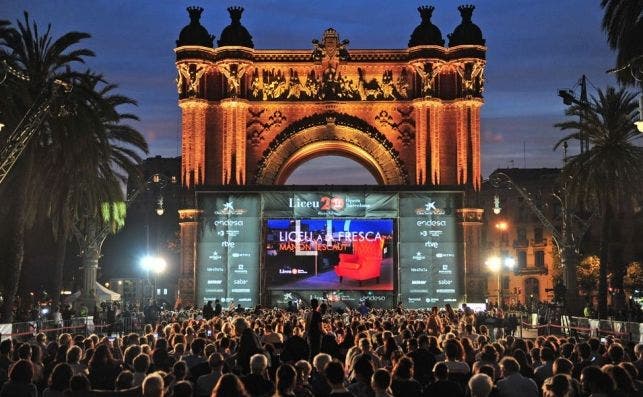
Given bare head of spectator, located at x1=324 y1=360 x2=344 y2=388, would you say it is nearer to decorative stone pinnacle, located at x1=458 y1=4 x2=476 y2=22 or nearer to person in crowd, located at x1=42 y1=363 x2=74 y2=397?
person in crowd, located at x1=42 y1=363 x2=74 y2=397

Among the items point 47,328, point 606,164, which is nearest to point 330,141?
point 606,164

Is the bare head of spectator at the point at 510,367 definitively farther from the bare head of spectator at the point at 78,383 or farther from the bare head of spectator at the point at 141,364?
the bare head of spectator at the point at 78,383

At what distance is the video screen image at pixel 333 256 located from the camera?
169 feet

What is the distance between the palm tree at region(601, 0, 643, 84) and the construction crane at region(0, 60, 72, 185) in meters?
20.7

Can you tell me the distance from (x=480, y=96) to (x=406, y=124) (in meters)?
5.08

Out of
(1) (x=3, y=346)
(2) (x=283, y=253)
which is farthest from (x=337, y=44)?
(1) (x=3, y=346)

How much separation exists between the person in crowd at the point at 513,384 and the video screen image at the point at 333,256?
124 feet

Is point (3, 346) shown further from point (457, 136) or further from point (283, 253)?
point (457, 136)

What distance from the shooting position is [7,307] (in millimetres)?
38531

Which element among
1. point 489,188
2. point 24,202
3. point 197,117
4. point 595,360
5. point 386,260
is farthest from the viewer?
point 489,188

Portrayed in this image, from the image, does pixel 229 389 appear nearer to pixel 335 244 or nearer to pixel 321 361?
pixel 321 361

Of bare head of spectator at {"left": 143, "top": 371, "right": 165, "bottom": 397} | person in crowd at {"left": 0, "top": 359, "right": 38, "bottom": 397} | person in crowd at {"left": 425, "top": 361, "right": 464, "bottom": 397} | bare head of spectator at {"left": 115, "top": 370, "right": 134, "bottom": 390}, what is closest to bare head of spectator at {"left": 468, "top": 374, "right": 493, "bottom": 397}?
person in crowd at {"left": 425, "top": 361, "right": 464, "bottom": 397}

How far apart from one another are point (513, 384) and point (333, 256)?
126 feet

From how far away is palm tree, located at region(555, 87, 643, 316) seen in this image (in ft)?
153
